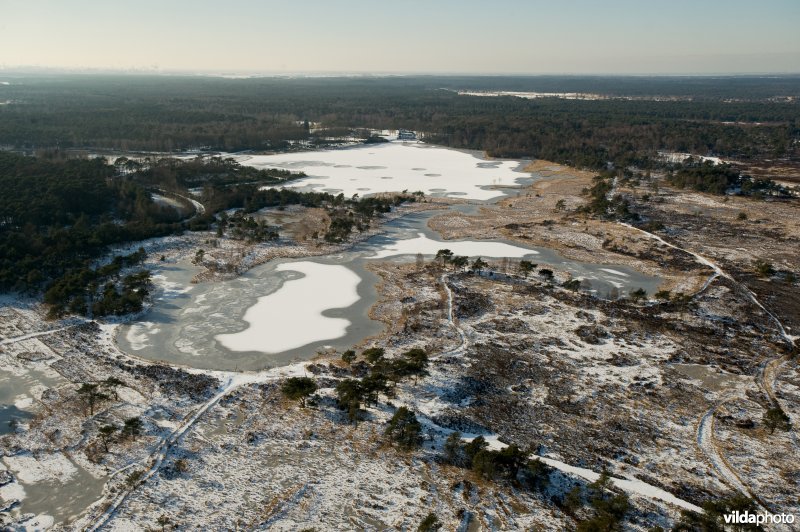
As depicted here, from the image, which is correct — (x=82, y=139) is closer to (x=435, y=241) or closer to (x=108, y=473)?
(x=435, y=241)

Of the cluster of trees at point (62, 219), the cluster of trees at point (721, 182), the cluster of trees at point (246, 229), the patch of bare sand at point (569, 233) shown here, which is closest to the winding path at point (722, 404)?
the patch of bare sand at point (569, 233)

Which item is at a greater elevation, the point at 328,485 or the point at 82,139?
the point at 82,139

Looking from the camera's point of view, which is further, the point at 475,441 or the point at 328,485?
the point at 475,441

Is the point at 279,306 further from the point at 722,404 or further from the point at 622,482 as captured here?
the point at 722,404

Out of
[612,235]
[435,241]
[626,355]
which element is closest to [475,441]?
[626,355]

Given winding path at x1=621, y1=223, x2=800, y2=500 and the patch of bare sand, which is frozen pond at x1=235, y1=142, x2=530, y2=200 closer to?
the patch of bare sand

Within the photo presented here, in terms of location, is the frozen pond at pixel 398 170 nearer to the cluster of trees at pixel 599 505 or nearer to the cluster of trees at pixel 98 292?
the cluster of trees at pixel 98 292

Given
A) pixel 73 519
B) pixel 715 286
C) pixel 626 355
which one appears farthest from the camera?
pixel 715 286

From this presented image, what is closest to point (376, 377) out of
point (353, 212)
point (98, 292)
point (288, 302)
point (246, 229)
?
point (288, 302)
